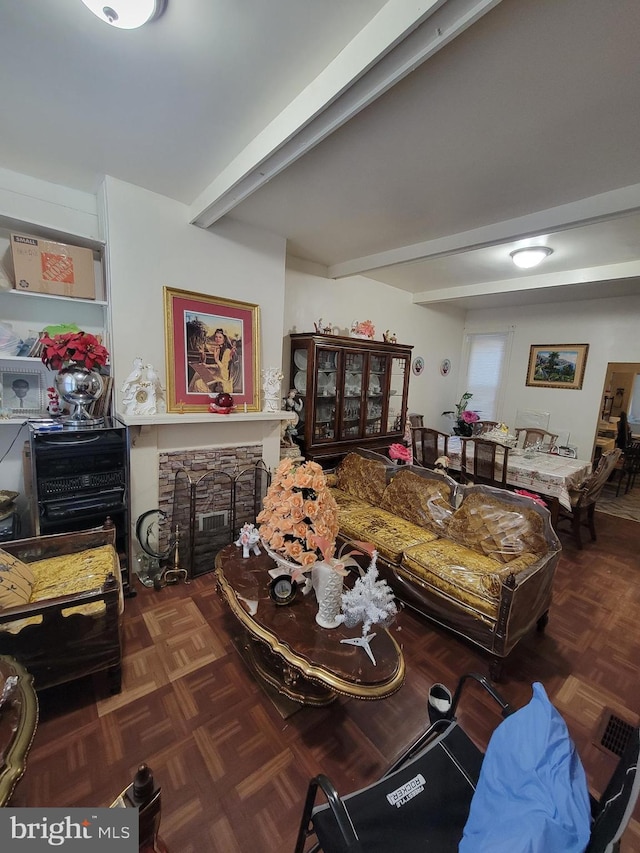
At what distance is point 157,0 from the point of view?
1096 millimetres

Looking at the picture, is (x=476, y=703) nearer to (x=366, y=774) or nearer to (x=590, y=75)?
(x=366, y=774)

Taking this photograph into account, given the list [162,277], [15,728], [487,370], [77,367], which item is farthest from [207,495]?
[487,370]

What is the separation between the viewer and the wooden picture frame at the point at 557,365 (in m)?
4.90

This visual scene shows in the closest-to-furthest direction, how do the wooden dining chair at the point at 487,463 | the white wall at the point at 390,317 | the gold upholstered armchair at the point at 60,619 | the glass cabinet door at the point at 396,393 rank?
1. the gold upholstered armchair at the point at 60,619
2. the wooden dining chair at the point at 487,463
3. the white wall at the point at 390,317
4. the glass cabinet door at the point at 396,393

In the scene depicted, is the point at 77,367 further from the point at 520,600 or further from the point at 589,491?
the point at 589,491

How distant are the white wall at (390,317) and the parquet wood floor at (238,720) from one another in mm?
2595

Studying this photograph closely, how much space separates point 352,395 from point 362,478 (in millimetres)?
1060

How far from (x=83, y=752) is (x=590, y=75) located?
3.31 metres

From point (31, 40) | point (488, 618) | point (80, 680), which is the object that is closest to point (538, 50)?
point (31, 40)

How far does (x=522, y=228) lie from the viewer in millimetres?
2467

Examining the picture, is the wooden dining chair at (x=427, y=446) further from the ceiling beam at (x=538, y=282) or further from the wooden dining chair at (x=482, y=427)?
the ceiling beam at (x=538, y=282)

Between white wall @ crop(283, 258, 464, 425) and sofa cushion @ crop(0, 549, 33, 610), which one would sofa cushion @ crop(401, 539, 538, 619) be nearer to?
sofa cushion @ crop(0, 549, 33, 610)

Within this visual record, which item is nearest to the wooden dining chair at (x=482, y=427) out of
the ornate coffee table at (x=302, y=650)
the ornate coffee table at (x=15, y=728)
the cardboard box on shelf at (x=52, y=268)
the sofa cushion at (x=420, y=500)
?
the sofa cushion at (x=420, y=500)

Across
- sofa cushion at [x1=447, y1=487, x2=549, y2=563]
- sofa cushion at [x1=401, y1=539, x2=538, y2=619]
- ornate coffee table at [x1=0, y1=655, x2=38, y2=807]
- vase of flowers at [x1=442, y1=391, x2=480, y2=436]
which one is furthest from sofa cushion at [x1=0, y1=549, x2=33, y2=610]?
vase of flowers at [x1=442, y1=391, x2=480, y2=436]
